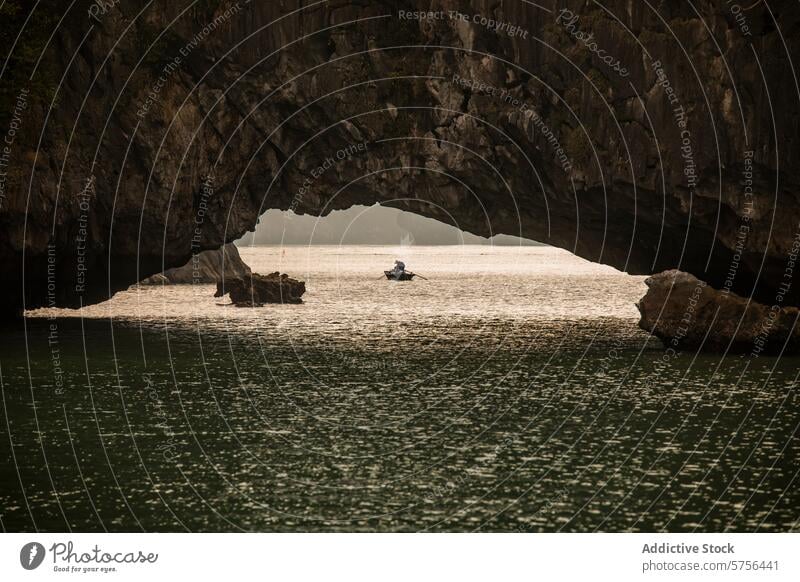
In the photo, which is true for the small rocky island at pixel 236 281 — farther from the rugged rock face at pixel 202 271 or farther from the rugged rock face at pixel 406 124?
the rugged rock face at pixel 406 124

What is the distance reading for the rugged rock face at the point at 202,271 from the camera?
10844 cm

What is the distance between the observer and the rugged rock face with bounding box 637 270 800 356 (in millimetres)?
42062

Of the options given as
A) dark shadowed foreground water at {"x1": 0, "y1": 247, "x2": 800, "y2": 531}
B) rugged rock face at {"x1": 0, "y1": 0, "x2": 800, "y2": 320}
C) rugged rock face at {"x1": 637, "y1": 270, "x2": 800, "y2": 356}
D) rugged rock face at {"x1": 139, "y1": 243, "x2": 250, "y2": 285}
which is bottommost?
rugged rock face at {"x1": 139, "y1": 243, "x2": 250, "y2": 285}

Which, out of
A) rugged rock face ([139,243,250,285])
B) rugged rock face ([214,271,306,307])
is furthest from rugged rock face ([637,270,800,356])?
rugged rock face ([139,243,250,285])

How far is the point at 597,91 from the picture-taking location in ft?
157

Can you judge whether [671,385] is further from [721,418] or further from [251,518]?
[251,518]

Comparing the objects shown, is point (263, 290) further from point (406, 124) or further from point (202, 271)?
point (202, 271)

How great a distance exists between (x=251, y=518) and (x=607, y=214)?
35880 millimetres

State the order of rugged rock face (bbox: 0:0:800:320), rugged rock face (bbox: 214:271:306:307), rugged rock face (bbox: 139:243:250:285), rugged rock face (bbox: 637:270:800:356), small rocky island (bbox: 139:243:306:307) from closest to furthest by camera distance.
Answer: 1. rugged rock face (bbox: 637:270:800:356)
2. rugged rock face (bbox: 0:0:800:320)
3. rugged rock face (bbox: 214:271:306:307)
4. small rocky island (bbox: 139:243:306:307)
5. rugged rock face (bbox: 139:243:250:285)

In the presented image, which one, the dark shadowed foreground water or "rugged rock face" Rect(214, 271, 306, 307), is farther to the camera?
"rugged rock face" Rect(214, 271, 306, 307)

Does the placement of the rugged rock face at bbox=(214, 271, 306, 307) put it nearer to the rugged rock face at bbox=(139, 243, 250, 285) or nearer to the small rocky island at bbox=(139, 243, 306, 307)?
the small rocky island at bbox=(139, 243, 306, 307)

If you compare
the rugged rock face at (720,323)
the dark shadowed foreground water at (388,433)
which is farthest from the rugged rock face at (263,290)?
the rugged rock face at (720,323)

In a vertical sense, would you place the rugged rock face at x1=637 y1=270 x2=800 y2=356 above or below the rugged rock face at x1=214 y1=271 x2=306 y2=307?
above

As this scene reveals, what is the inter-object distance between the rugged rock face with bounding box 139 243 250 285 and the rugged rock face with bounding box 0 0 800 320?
172 ft
